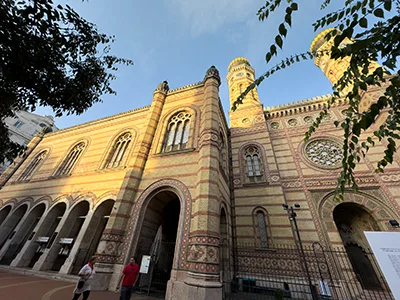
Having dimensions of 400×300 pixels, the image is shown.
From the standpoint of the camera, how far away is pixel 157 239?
7230 millimetres

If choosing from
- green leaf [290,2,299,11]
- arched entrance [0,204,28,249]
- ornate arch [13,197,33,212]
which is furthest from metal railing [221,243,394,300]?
arched entrance [0,204,28,249]

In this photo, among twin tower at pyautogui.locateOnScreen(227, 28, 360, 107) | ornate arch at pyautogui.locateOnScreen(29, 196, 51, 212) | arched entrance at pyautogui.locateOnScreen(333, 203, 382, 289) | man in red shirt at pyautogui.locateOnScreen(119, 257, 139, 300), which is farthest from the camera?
twin tower at pyautogui.locateOnScreen(227, 28, 360, 107)

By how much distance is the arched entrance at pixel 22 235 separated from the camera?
32.8 feet

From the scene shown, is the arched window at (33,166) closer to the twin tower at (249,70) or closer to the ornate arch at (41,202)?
the ornate arch at (41,202)

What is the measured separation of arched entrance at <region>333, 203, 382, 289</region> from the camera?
849cm

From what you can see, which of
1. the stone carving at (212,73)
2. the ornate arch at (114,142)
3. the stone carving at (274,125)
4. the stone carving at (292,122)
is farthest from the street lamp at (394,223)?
the ornate arch at (114,142)

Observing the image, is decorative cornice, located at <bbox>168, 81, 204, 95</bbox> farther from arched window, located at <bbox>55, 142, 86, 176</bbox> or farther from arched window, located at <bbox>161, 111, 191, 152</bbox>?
arched window, located at <bbox>55, 142, 86, 176</bbox>

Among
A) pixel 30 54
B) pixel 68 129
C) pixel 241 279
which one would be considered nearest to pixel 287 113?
pixel 241 279

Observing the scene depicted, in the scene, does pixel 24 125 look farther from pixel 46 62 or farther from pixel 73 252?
pixel 46 62

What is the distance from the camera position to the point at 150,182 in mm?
7988

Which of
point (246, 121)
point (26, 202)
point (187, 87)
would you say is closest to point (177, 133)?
point (187, 87)

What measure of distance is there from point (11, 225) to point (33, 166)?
5046 millimetres

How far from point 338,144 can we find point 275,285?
30.3ft

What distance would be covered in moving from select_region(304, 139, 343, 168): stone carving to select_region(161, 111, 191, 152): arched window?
803 cm
